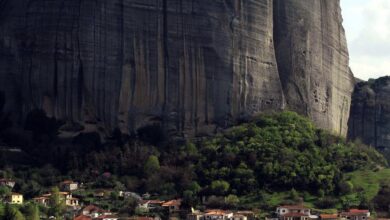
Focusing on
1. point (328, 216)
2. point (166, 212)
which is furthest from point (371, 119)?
point (166, 212)

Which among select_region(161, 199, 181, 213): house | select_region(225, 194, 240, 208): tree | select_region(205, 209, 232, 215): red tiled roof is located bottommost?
select_region(205, 209, 232, 215): red tiled roof

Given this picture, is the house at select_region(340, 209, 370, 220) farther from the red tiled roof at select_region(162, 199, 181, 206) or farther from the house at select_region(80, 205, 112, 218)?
the house at select_region(80, 205, 112, 218)

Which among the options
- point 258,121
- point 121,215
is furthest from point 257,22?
point 121,215

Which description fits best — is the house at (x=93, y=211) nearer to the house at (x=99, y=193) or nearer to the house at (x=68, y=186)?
the house at (x=99, y=193)

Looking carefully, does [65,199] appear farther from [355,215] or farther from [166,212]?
[355,215]

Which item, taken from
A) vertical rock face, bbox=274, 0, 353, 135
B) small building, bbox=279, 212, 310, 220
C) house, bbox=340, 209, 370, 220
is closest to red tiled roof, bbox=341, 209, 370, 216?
house, bbox=340, 209, 370, 220

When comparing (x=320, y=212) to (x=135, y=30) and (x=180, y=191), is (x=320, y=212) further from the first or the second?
(x=135, y=30)
